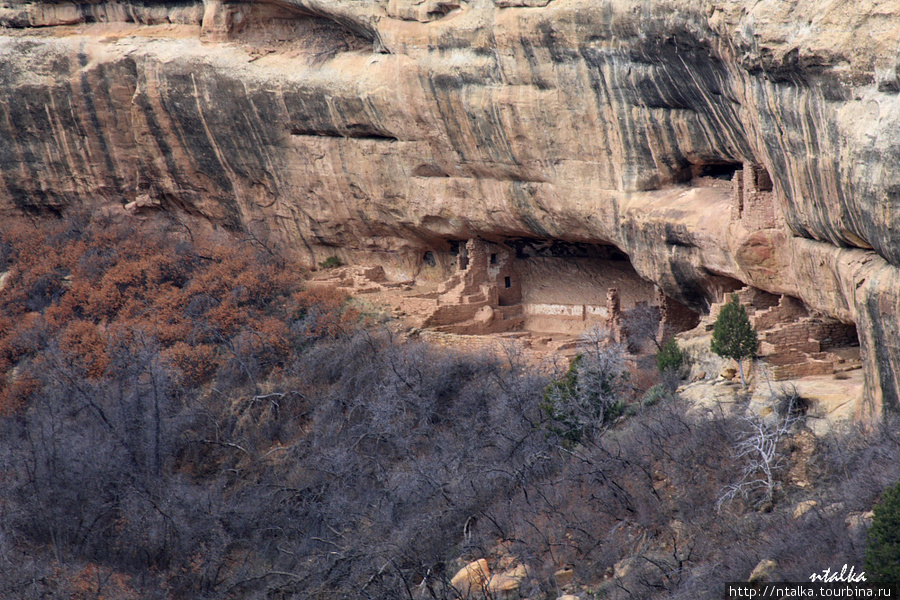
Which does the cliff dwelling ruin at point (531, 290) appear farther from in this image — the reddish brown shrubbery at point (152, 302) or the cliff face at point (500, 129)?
the reddish brown shrubbery at point (152, 302)

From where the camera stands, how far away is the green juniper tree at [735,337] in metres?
15.0

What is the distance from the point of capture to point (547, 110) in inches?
707

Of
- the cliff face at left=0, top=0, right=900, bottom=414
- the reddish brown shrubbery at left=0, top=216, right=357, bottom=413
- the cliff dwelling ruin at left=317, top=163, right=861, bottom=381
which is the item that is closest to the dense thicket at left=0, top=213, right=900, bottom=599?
the reddish brown shrubbery at left=0, top=216, right=357, bottom=413

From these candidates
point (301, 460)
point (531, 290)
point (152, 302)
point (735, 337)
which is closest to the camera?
point (735, 337)

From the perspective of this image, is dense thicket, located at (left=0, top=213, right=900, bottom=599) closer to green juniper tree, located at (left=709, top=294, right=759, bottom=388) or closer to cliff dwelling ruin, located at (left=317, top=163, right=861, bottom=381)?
cliff dwelling ruin, located at (left=317, top=163, right=861, bottom=381)

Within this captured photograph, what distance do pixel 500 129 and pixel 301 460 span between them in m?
5.76

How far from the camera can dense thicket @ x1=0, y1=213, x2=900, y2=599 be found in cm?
1247

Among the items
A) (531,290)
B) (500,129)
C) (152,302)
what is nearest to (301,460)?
(500,129)

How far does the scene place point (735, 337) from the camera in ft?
49.4

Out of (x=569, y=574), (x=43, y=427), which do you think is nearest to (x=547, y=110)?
(x=569, y=574)

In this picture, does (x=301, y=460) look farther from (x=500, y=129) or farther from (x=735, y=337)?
(x=735, y=337)

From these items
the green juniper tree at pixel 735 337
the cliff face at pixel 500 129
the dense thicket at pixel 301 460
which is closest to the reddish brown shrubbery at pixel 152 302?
the dense thicket at pixel 301 460

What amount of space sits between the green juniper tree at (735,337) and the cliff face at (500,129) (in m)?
0.82

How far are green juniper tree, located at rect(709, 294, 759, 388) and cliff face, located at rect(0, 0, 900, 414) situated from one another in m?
0.82
